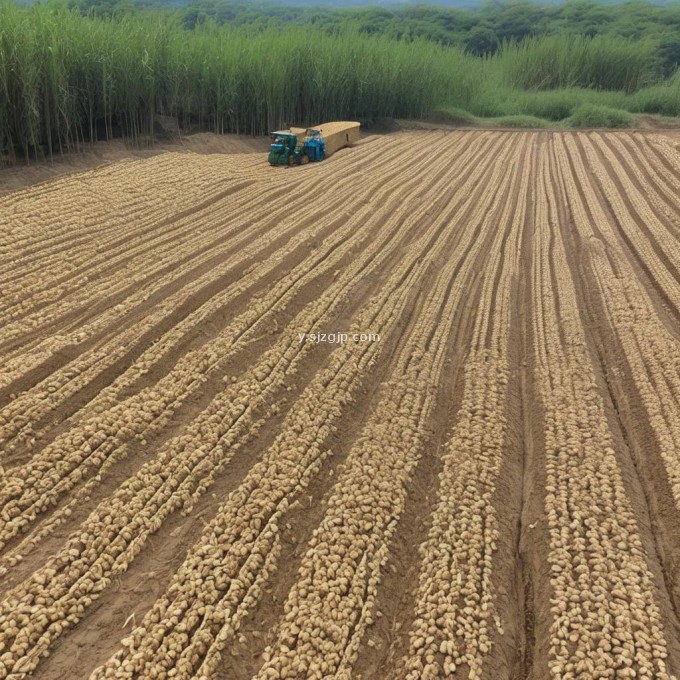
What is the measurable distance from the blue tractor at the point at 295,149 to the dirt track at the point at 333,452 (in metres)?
5.64

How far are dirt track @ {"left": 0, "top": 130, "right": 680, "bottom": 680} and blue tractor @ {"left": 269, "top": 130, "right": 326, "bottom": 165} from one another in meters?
5.64

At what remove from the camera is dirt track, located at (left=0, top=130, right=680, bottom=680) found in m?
3.36

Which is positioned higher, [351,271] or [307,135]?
[307,135]

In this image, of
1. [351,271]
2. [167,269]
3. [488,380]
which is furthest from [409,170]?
[488,380]

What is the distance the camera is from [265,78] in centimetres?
1739

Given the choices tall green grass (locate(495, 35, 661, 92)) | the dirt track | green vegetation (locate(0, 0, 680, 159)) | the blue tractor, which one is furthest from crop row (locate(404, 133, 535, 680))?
tall green grass (locate(495, 35, 661, 92))

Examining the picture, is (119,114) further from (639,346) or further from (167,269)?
(639,346)

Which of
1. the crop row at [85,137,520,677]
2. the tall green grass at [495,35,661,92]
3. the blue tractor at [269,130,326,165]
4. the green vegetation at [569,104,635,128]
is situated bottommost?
the crop row at [85,137,520,677]

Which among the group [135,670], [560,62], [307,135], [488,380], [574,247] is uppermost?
[560,62]

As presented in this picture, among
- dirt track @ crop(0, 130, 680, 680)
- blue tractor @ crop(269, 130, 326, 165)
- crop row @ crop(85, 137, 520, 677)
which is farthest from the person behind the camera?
blue tractor @ crop(269, 130, 326, 165)

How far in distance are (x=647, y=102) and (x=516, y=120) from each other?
6.59 meters

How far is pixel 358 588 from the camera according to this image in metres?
3.61

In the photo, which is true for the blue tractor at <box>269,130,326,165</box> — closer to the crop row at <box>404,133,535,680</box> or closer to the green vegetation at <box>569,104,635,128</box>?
the crop row at <box>404,133,535,680</box>

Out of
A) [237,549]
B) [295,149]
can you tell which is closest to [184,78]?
[295,149]
